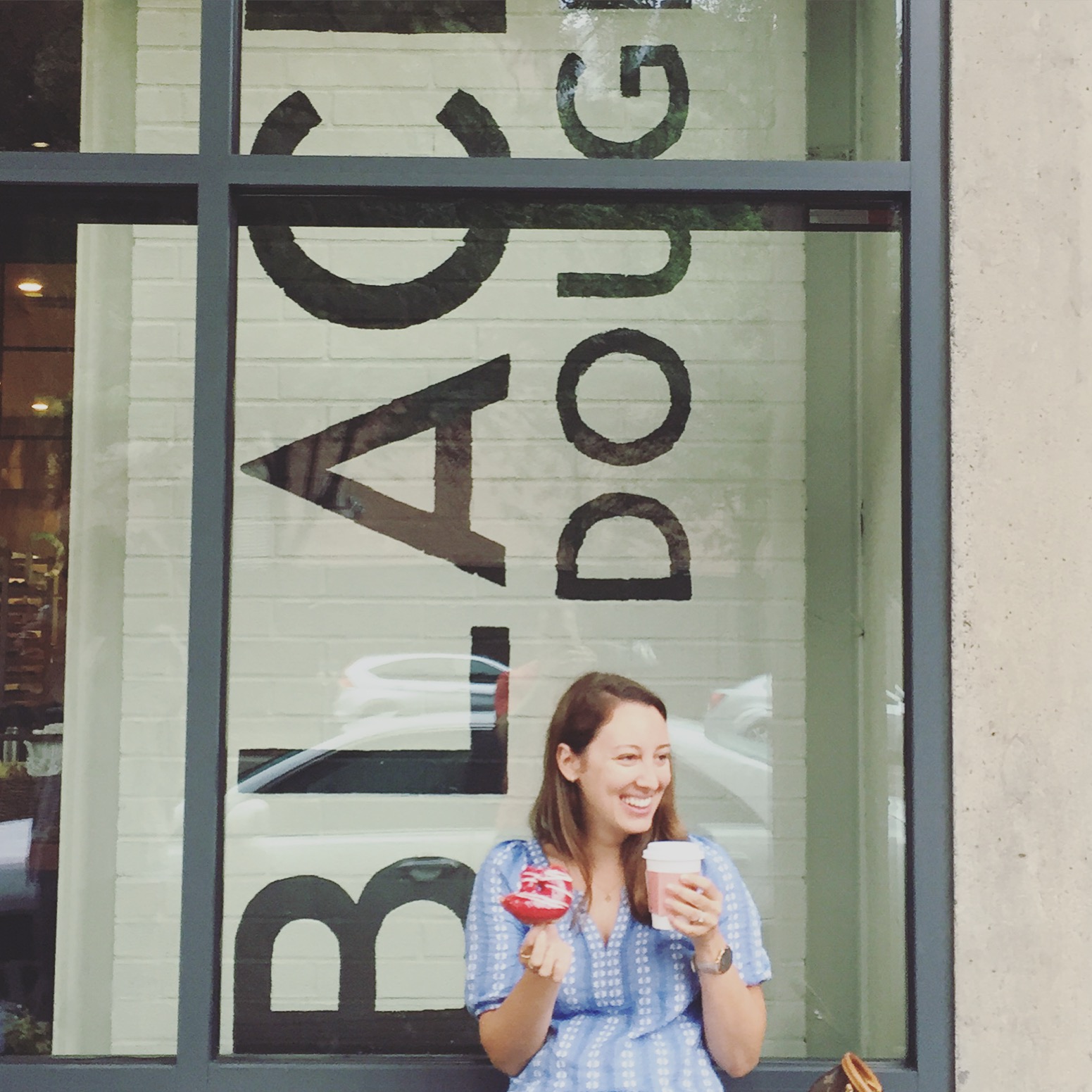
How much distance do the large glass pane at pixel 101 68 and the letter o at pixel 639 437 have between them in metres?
1.33

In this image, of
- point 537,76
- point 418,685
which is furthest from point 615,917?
point 537,76

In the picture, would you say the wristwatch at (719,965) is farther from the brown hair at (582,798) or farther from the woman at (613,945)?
the brown hair at (582,798)

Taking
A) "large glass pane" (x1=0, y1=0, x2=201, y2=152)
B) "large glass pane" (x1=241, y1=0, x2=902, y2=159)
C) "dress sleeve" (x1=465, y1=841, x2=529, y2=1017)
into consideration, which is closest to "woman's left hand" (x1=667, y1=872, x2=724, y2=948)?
"dress sleeve" (x1=465, y1=841, x2=529, y2=1017)

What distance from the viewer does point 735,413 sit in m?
3.77

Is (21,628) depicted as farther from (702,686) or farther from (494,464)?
(702,686)

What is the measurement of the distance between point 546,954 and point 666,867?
25 centimetres

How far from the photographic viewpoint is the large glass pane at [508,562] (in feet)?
11.8

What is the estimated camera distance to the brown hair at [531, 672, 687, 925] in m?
2.37

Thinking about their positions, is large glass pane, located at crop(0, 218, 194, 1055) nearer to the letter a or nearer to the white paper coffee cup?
the letter a

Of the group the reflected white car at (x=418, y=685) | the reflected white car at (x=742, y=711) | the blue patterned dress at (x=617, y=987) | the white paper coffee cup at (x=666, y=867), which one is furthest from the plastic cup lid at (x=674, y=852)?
the reflected white car at (x=418, y=685)

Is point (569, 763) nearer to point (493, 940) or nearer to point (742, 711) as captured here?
point (493, 940)

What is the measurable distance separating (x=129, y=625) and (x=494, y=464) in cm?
121

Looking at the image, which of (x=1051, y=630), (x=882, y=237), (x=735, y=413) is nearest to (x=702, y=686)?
(x=735, y=413)

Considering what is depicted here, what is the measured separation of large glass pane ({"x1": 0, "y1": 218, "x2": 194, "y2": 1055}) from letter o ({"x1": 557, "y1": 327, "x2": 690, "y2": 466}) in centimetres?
112
